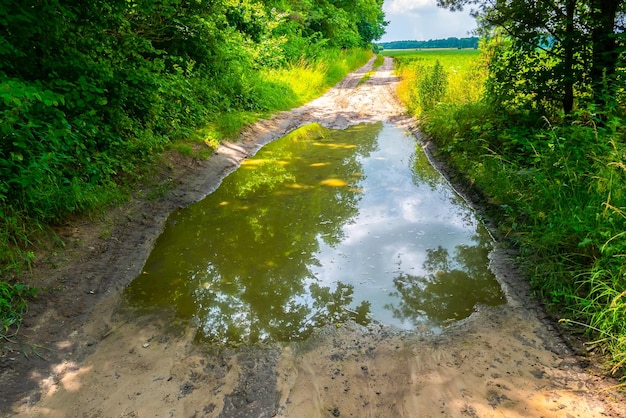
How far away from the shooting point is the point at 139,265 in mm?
4508

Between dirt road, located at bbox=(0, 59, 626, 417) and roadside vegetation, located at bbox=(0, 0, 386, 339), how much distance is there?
19.0 inches

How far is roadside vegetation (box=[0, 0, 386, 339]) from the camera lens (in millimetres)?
4004

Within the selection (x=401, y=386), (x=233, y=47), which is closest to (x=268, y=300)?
(x=401, y=386)

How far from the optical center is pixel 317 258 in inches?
183

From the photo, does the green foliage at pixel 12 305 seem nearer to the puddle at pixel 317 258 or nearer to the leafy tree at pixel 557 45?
the puddle at pixel 317 258

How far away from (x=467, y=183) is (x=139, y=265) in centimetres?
518

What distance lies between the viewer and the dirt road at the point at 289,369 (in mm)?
2680

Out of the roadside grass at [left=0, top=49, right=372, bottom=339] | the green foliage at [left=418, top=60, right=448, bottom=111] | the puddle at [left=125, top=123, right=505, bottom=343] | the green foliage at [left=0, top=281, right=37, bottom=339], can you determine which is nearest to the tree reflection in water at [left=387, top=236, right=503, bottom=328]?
the puddle at [left=125, top=123, right=505, bottom=343]

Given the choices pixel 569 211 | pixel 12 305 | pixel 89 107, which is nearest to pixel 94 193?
pixel 89 107

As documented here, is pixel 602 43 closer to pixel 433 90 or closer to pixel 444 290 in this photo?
pixel 444 290

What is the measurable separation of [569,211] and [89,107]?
6.10m

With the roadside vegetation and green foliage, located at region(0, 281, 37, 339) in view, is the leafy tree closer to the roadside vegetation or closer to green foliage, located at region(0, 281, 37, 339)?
the roadside vegetation

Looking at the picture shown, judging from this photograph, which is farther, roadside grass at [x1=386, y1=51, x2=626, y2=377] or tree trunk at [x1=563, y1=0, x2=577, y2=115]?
tree trunk at [x1=563, y1=0, x2=577, y2=115]

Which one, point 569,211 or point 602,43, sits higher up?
point 602,43
